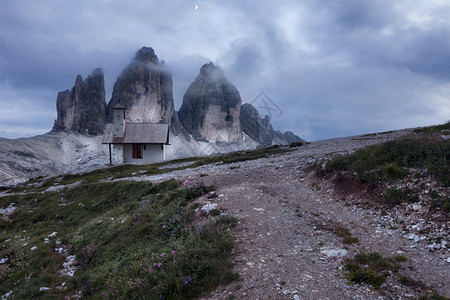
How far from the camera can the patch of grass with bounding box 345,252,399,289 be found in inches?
229

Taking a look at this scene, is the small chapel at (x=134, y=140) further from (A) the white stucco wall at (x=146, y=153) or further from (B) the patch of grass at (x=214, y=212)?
(B) the patch of grass at (x=214, y=212)

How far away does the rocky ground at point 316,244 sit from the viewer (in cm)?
562

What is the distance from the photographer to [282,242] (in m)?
7.82

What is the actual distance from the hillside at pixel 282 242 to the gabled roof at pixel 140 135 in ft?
125

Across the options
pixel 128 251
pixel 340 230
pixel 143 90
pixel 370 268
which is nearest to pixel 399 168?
pixel 340 230

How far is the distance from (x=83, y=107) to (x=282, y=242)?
172392 millimetres

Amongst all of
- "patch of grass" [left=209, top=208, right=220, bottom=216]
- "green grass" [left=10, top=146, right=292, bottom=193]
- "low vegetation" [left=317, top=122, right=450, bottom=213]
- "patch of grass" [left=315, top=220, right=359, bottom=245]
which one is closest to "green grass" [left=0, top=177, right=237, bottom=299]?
"patch of grass" [left=209, top=208, right=220, bottom=216]

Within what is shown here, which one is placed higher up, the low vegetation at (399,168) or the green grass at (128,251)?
the low vegetation at (399,168)

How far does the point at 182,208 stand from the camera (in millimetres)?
11617

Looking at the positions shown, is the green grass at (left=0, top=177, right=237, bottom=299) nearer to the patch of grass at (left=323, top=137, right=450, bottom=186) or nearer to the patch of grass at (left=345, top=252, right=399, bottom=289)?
the patch of grass at (left=345, top=252, right=399, bottom=289)

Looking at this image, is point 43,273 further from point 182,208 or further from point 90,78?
point 90,78

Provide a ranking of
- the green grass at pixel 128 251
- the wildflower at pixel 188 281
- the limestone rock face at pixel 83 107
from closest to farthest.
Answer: the wildflower at pixel 188 281, the green grass at pixel 128 251, the limestone rock face at pixel 83 107

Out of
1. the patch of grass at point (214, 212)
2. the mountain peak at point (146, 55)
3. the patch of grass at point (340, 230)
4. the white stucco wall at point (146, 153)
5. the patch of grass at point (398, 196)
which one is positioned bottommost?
the patch of grass at point (340, 230)

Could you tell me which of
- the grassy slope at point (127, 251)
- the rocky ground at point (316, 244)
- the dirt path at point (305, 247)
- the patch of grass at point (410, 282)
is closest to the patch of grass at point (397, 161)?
the rocky ground at point (316, 244)
